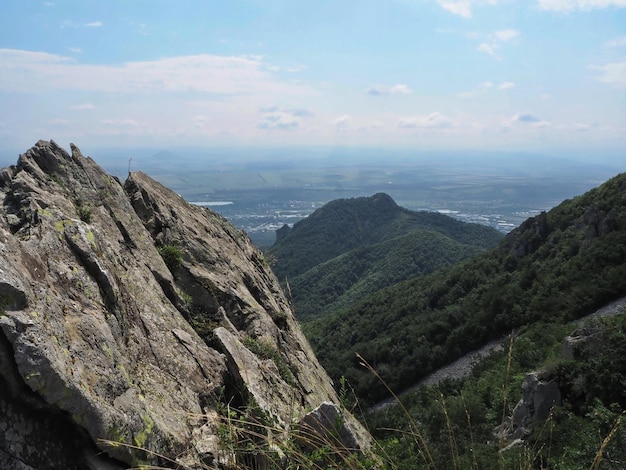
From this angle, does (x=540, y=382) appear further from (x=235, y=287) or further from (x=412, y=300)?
(x=412, y=300)

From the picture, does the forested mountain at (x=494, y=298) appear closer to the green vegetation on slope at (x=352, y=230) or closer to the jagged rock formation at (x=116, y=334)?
the jagged rock formation at (x=116, y=334)

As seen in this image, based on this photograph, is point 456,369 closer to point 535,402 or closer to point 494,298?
point 494,298

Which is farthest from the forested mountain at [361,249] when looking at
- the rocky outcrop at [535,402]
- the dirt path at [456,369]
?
the rocky outcrop at [535,402]

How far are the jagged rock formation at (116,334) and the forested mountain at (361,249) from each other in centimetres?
6286

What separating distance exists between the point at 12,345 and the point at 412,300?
194ft

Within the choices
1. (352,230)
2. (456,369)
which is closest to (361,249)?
(352,230)

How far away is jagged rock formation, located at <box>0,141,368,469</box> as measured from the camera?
4082 millimetres

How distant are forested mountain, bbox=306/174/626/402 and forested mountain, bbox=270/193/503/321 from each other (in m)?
20.8

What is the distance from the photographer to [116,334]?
240 inches

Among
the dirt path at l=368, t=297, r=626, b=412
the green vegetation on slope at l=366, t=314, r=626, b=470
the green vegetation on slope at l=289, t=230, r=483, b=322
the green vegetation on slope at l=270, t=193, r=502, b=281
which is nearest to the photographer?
the green vegetation on slope at l=366, t=314, r=626, b=470

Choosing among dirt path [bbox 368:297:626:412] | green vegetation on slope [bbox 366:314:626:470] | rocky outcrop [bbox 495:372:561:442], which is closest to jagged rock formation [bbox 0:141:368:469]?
green vegetation on slope [bbox 366:314:626:470]

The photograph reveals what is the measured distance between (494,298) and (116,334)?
1883 inches

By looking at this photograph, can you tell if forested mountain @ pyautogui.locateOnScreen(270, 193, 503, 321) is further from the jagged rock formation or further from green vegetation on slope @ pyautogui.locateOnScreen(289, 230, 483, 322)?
the jagged rock formation

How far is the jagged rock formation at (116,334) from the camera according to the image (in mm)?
4082
